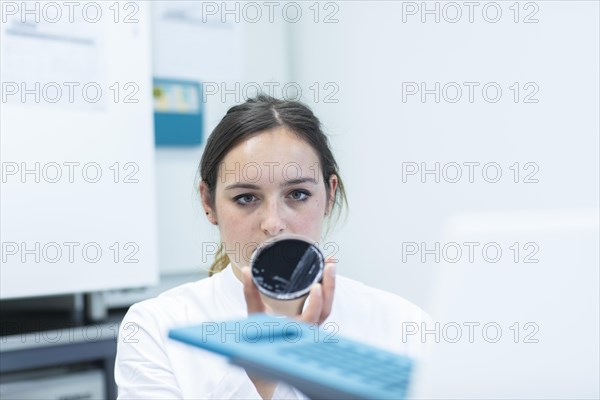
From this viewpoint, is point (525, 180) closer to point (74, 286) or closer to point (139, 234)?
point (139, 234)

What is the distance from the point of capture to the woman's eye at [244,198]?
3.70 ft

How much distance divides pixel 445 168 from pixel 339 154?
45 cm

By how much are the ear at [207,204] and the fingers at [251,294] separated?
1.30 feet

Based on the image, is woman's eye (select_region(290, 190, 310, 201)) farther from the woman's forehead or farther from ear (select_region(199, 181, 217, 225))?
ear (select_region(199, 181, 217, 225))

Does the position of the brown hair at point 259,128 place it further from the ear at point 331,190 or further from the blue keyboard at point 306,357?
the blue keyboard at point 306,357

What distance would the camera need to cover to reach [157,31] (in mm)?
1972

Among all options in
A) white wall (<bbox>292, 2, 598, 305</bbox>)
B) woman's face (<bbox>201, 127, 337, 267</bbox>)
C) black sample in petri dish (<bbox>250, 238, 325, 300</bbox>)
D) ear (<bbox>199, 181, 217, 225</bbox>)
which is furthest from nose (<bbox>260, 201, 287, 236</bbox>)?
white wall (<bbox>292, 2, 598, 305</bbox>)

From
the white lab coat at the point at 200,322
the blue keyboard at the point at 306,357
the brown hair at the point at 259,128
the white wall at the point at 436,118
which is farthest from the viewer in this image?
the white wall at the point at 436,118

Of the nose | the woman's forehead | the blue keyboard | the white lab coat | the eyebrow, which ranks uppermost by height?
the woman's forehead

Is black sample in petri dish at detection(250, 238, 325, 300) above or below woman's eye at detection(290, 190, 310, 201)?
below

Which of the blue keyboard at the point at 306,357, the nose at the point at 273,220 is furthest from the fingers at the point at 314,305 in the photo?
the blue keyboard at the point at 306,357

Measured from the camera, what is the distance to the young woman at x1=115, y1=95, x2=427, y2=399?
1089 mm

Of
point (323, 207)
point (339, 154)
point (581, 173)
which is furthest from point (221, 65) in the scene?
point (581, 173)

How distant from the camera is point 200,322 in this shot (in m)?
1.12
